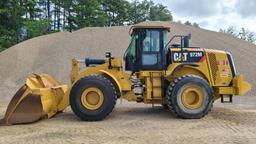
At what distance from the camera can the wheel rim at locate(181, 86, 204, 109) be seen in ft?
37.7

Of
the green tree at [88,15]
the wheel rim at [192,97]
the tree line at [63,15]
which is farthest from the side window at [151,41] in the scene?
the green tree at [88,15]

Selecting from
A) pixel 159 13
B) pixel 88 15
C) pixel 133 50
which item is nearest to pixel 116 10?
pixel 88 15

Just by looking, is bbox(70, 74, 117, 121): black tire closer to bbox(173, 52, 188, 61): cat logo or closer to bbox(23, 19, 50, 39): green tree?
bbox(173, 52, 188, 61): cat logo

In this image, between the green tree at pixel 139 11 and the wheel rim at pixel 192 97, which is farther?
the green tree at pixel 139 11

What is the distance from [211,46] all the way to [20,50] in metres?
11.1

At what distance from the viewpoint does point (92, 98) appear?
11414 millimetres

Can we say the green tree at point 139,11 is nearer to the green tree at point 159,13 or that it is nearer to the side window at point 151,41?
the green tree at point 159,13

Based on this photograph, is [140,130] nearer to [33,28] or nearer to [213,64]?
[213,64]

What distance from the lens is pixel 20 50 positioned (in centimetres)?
2647

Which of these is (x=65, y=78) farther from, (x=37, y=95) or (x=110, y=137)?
(x=110, y=137)

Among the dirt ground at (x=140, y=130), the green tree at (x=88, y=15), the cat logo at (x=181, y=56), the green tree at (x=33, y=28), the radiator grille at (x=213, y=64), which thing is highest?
A: the green tree at (x=88, y=15)

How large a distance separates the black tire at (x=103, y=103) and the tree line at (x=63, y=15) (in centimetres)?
2589

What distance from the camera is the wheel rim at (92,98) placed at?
Result: 11289 mm

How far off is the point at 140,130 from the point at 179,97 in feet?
6.59
